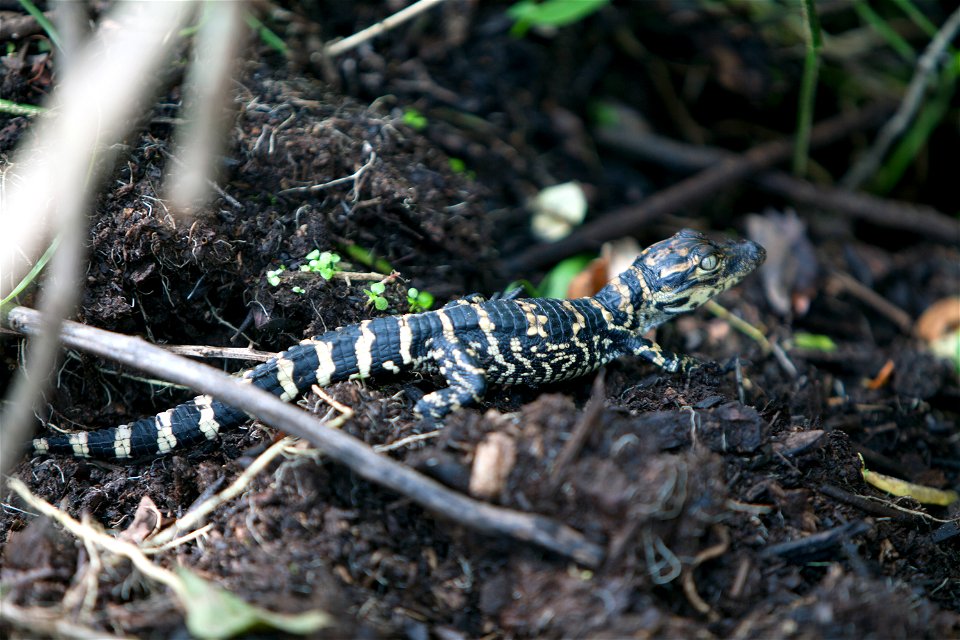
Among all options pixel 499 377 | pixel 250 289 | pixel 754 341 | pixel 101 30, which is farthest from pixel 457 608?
pixel 101 30

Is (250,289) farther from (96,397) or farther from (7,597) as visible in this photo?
(7,597)

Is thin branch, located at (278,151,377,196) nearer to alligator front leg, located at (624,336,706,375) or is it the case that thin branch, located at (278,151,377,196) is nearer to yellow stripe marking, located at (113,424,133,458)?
yellow stripe marking, located at (113,424,133,458)

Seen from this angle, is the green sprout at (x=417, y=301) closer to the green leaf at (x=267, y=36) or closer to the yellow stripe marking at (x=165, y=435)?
the yellow stripe marking at (x=165, y=435)

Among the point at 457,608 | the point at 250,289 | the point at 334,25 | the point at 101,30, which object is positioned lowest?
the point at 457,608

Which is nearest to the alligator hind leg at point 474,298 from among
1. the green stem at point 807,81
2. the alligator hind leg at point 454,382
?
the alligator hind leg at point 454,382

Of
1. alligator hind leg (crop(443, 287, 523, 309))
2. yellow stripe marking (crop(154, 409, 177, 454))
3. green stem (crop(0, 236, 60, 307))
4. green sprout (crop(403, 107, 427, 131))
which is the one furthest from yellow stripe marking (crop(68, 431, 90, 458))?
green sprout (crop(403, 107, 427, 131))
